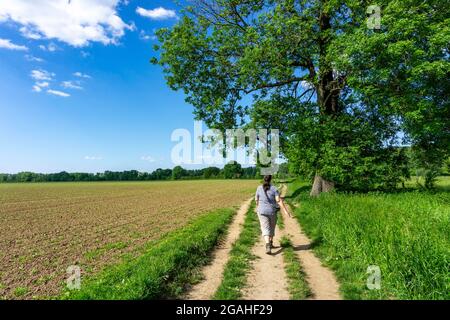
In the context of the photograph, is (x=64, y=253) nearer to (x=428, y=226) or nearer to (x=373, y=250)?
(x=373, y=250)

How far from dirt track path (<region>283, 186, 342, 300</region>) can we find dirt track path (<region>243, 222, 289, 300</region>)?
0.52 meters

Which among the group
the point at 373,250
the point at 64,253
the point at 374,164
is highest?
the point at 374,164

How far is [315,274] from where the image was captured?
640cm

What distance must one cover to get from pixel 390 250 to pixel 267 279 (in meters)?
2.53

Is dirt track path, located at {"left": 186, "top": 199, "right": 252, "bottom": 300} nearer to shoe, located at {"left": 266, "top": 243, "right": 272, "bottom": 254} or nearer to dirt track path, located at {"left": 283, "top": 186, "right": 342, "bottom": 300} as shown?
shoe, located at {"left": 266, "top": 243, "right": 272, "bottom": 254}

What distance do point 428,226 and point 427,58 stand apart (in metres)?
9.46

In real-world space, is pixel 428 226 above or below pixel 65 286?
above

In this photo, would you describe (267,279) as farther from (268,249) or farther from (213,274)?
(268,249)

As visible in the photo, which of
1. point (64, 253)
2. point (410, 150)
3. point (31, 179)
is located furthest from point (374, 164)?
point (31, 179)

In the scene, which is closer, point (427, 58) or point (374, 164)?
point (427, 58)

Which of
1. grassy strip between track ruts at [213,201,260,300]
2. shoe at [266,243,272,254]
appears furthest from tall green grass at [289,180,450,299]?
grassy strip between track ruts at [213,201,260,300]

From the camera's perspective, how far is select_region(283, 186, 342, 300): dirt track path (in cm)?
533
